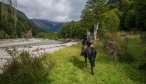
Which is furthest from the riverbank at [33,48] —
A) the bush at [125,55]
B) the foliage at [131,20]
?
the foliage at [131,20]

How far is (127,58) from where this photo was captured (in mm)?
31766

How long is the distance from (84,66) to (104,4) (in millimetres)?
46848

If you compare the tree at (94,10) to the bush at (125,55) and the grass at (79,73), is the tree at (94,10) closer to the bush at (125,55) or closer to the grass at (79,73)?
the bush at (125,55)

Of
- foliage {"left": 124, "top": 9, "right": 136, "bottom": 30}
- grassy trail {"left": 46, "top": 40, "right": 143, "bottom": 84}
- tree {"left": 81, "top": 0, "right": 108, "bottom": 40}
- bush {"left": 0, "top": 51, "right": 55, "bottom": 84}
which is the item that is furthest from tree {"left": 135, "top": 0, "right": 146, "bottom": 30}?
bush {"left": 0, "top": 51, "right": 55, "bottom": 84}

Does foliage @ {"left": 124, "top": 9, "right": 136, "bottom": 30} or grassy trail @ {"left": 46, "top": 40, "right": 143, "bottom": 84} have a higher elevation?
foliage @ {"left": 124, "top": 9, "right": 136, "bottom": 30}

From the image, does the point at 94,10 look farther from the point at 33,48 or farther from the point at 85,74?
the point at 85,74

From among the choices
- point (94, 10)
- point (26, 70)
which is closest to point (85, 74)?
point (26, 70)

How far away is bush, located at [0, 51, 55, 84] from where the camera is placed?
18.3m

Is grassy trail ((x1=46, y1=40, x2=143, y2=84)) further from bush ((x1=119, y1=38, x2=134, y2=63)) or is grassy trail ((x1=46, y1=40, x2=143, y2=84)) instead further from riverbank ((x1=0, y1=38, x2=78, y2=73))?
bush ((x1=119, y1=38, x2=134, y2=63))

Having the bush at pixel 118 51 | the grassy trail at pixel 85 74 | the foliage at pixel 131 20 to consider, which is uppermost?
the foliage at pixel 131 20

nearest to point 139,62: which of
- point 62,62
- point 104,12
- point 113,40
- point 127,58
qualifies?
point 127,58

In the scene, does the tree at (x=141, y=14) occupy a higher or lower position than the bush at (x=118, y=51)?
higher

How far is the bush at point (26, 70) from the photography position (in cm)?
1827

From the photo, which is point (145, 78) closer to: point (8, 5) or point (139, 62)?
point (139, 62)
